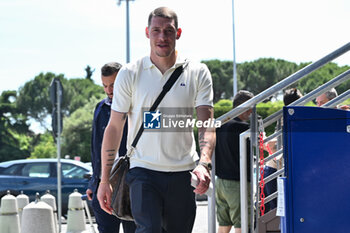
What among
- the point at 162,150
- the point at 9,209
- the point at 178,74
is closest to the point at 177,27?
the point at 178,74

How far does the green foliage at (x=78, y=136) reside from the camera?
53469 millimetres

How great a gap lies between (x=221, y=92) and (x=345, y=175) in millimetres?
82756

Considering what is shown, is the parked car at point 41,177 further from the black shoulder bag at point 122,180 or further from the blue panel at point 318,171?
the blue panel at point 318,171

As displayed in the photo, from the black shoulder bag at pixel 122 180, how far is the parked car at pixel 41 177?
1055 cm

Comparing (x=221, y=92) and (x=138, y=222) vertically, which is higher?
(x=221, y=92)

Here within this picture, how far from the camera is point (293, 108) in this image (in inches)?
142

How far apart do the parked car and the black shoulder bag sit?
10.5m

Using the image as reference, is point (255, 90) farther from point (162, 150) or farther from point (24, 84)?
point (162, 150)

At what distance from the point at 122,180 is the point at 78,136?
5316cm

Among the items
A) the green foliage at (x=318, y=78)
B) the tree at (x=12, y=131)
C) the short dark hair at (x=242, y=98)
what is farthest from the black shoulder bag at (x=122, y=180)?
the green foliage at (x=318, y=78)

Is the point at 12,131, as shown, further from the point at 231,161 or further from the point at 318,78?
the point at 231,161

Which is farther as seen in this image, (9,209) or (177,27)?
(9,209)

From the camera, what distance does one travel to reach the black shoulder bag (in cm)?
391

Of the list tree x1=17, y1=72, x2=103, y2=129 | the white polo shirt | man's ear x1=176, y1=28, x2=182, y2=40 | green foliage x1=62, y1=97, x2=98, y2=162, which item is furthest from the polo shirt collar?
tree x1=17, y1=72, x2=103, y2=129
